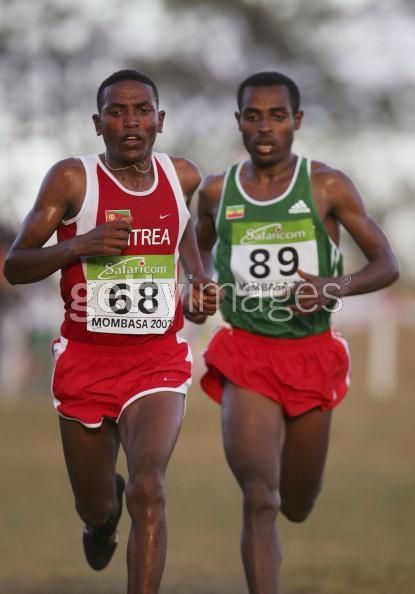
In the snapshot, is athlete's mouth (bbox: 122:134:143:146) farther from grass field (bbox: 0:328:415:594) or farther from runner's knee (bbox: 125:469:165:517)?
grass field (bbox: 0:328:415:594)

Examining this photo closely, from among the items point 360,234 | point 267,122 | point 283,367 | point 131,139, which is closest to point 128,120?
point 131,139

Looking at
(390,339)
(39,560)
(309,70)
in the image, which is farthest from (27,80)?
(39,560)

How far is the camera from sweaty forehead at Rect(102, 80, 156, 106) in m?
6.47

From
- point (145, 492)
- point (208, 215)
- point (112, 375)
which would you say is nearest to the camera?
point (145, 492)

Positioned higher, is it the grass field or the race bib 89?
the race bib 89

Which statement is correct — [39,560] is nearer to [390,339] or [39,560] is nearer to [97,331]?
[97,331]

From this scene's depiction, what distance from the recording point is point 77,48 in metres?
23.4

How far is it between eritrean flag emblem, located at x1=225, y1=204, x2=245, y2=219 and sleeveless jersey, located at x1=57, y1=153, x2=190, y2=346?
0.92m

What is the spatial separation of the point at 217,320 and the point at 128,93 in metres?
19.9

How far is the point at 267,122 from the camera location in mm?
7312

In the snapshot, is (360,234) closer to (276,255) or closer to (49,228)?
(276,255)

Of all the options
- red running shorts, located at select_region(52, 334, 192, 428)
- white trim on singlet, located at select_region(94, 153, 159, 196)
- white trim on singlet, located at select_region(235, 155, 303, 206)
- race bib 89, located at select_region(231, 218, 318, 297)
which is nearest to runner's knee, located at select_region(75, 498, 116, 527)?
red running shorts, located at select_region(52, 334, 192, 428)

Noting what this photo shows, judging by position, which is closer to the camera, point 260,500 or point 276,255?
point 260,500

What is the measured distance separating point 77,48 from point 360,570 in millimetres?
15786
